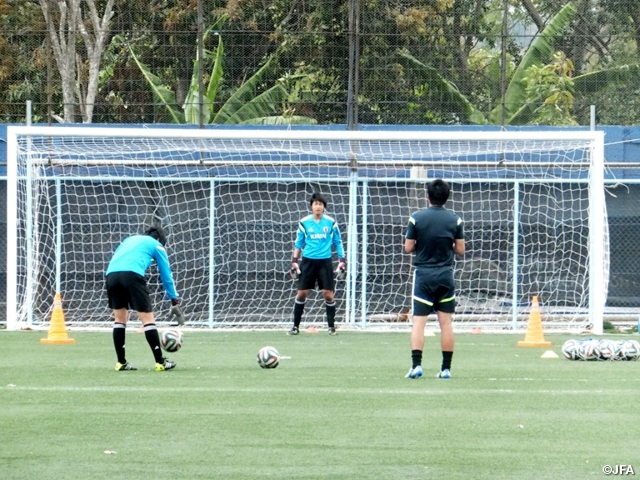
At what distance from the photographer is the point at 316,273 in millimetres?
16969

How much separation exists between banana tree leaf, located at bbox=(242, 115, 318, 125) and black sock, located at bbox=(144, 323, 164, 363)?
9.36 metres

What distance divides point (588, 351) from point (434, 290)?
9.43 feet

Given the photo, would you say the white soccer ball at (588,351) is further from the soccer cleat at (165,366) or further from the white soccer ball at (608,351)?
the soccer cleat at (165,366)

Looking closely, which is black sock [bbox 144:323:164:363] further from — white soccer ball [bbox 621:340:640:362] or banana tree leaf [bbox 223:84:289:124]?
banana tree leaf [bbox 223:84:289:124]

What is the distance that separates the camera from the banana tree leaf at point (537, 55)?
22.2 metres

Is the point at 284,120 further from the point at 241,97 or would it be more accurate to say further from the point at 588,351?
the point at 588,351

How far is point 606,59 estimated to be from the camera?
75.6 ft

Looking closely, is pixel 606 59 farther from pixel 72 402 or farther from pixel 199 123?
pixel 72 402

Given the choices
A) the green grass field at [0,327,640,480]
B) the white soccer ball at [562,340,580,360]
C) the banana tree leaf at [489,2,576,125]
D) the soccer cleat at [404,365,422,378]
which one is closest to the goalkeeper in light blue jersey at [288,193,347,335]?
the green grass field at [0,327,640,480]

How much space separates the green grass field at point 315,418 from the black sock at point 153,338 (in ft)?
0.83

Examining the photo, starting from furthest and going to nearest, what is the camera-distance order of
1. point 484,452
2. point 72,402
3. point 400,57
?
point 400,57 < point 72,402 < point 484,452

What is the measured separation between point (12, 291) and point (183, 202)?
3.72 metres

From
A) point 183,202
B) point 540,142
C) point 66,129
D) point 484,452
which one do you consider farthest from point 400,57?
point 484,452

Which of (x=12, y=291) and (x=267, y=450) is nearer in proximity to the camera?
(x=267, y=450)
